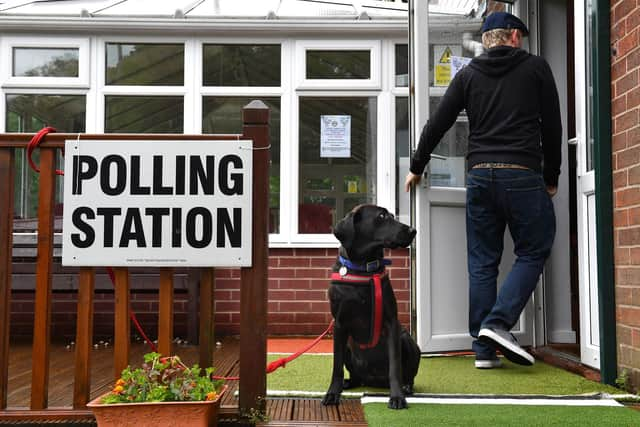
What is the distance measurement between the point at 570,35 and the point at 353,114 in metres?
1.90

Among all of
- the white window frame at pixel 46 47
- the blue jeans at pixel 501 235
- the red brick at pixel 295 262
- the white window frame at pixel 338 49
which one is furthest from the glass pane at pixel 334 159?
the blue jeans at pixel 501 235

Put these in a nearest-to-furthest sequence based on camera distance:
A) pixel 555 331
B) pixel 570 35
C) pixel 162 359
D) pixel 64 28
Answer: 1. pixel 162 359
2. pixel 555 331
3. pixel 570 35
4. pixel 64 28

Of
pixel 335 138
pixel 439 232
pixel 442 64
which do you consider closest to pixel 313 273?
pixel 335 138

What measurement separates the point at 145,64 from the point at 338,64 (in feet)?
5.61

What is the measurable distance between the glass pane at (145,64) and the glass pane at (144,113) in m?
0.14

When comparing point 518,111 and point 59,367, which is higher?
point 518,111

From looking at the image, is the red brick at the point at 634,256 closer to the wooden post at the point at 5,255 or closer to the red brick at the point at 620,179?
the red brick at the point at 620,179

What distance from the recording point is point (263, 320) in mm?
2543

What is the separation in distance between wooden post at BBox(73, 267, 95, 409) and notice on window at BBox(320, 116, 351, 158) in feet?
11.3

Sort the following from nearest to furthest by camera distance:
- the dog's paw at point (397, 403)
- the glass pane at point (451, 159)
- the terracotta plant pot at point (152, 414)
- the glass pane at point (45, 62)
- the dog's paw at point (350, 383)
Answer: the terracotta plant pot at point (152, 414), the dog's paw at point (397, 403), the dog's paw at point (350, 383), the glass pane at point (451, 159), the glass pane at point (45, 62)

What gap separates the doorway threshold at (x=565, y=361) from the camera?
347 cm

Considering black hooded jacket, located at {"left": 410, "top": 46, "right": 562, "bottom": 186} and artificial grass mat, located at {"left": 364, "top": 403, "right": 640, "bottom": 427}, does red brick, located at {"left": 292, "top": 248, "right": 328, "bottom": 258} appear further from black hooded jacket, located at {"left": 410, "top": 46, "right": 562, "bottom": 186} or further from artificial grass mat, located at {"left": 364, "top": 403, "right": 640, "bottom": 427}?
artificial grass mat, located at {"left": 364, "top": 403, "right": 640, "bottom": 427}

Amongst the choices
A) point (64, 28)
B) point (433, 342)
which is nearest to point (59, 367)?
point (433, 342)

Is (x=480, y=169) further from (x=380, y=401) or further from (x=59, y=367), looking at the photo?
(x=59, y=367)
